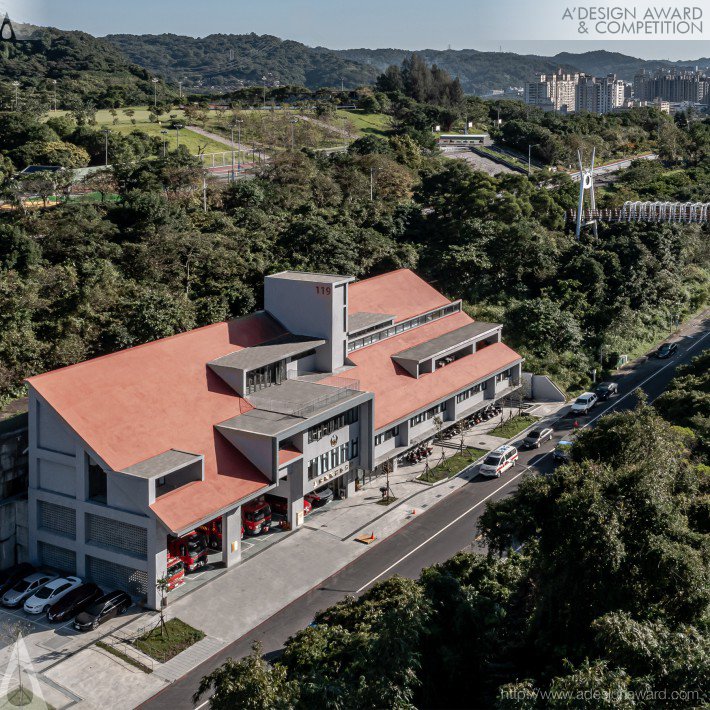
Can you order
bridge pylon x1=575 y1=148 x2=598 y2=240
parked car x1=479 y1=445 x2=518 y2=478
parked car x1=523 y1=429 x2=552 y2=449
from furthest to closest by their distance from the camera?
bridge pylon x1=575 y1=148 x2=598 y2=240 < parked car x1=523 y1=429 x2=552 y2=449 < parked car x1=479 y1=445 x2=518 y2=478

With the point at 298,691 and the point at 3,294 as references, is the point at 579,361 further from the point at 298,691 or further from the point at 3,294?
the point at 298,691

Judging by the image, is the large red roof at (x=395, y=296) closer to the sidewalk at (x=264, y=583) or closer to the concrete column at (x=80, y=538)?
the sidewalk at (x=264, y=583)

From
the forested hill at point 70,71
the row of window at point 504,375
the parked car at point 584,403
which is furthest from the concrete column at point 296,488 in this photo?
the forested hill at point 70,71

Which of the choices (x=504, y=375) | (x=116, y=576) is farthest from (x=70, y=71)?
(x=116, y=576)

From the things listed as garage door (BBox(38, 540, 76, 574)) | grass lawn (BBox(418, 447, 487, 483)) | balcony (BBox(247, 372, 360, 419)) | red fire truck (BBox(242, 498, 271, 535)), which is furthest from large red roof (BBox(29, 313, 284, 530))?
grass lawn (BBox(418, 447, 487, 483))

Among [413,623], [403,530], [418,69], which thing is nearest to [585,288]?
[403,530]

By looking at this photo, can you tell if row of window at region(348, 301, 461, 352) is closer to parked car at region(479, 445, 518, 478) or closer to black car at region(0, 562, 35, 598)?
parked car at region(479, 445, 518, 478)
